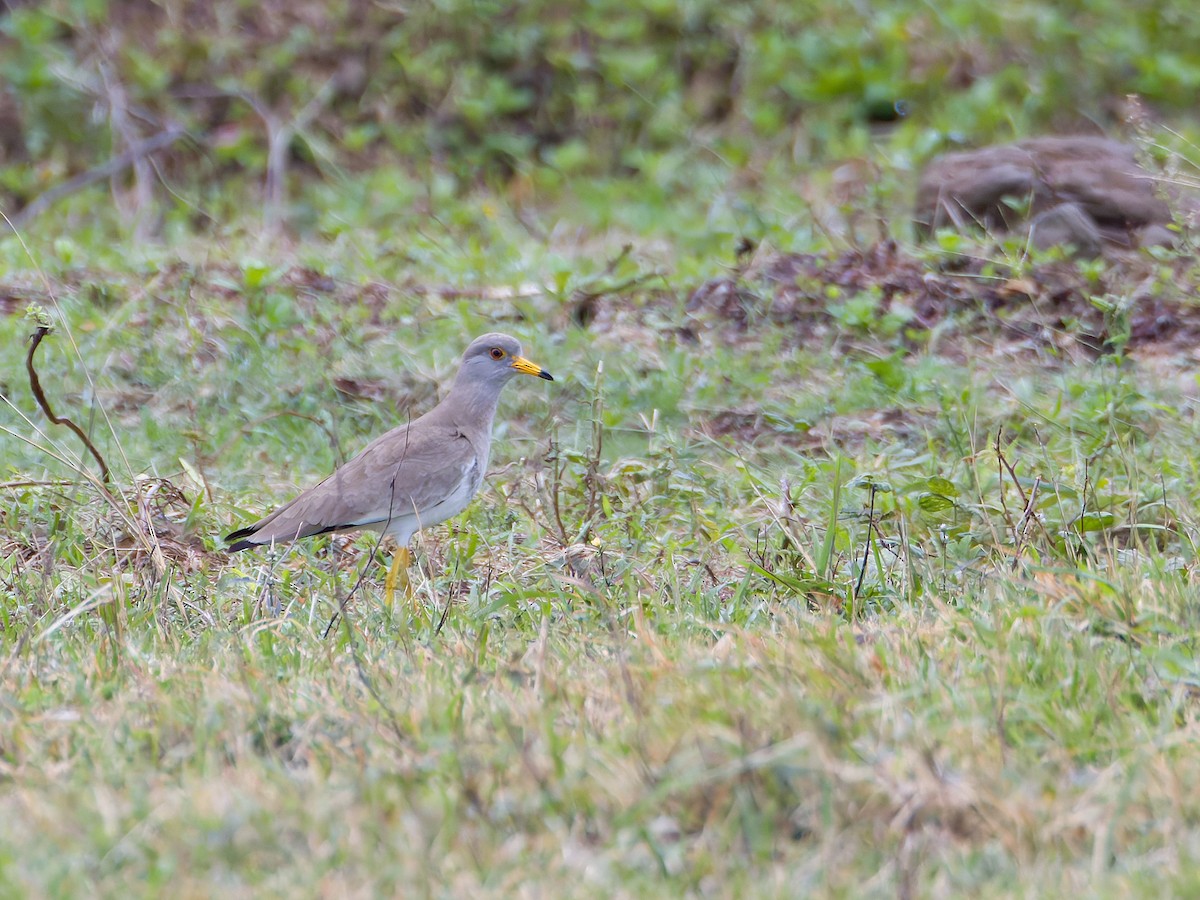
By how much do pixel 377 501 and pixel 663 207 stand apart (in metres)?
6.60

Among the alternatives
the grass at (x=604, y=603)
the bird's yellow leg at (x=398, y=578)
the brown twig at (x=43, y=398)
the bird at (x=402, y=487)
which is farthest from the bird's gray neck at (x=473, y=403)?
the brown twig at (x=43, y=398)

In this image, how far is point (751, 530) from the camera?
232 inches

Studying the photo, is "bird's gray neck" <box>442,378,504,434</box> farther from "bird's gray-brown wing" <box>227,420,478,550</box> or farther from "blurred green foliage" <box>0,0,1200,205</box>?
"blurred green foliage" <box>0,0,1200,205</box>

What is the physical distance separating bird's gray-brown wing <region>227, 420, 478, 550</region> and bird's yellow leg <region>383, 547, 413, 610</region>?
0.15m


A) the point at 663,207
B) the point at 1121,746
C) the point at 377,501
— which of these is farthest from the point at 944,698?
the point at 663,207

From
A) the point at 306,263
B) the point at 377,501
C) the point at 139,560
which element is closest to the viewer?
the point at 139,560

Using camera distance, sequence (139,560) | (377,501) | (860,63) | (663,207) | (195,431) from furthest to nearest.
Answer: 1. (860,63)
2. (663,207)
3. (195,431)
4. (377,501)
5. (139,560)

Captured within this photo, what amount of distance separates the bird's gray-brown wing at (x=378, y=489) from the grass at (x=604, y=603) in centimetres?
14

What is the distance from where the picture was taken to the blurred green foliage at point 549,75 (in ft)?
42.3

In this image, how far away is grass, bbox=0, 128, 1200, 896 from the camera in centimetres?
317

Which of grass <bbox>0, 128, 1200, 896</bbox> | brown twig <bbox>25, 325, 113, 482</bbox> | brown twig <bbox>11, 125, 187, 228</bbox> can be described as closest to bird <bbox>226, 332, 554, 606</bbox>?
grass <bbox>0, 128, 1200, 896</bbox>

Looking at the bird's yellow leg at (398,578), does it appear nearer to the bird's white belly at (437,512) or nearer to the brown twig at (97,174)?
the bird's white belly at (437,512)

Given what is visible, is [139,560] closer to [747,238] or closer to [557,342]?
[557,342]

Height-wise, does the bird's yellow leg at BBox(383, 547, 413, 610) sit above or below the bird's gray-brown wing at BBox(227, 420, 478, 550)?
below
